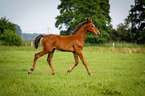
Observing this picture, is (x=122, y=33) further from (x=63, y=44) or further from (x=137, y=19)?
(x=63, y=44)

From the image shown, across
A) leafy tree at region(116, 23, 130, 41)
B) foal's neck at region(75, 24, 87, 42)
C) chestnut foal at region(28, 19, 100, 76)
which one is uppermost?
leafy tree at region(116, 23, 130, 41)

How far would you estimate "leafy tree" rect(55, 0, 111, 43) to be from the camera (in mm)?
40766

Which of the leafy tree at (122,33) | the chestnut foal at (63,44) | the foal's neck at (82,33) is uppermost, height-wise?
the leafy tree at (122,33)

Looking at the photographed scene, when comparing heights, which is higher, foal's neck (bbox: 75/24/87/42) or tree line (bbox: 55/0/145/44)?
tree line (bbox: 55/0/145/44)

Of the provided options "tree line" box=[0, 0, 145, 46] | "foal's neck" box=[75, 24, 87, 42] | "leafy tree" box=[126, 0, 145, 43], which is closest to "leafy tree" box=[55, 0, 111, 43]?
"tree line" box=[0, 0, 145, 46]

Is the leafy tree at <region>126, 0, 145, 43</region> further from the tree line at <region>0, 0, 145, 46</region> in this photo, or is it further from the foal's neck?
the foal's neck

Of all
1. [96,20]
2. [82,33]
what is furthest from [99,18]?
[82,33]

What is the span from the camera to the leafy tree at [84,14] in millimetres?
40766

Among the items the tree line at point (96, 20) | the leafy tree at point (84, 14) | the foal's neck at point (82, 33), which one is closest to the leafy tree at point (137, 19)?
the tree line at point (96, 20)

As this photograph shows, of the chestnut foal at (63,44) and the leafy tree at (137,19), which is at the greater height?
the leafy tree at (137,19)

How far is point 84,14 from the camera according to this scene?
4109 centimetres

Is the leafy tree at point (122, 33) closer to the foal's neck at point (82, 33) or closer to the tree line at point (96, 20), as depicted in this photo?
the tree line at point (96, 20)

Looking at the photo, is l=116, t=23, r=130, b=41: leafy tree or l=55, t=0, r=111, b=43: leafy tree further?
l=116, t=23, r=130, b=41: leafy tree

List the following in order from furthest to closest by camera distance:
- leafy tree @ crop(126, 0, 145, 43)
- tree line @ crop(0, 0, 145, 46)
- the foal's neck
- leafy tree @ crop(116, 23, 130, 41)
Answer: leafy tree @ crop(116, 23, 130, 41) → leafy tree @ crop(126, 0, 145, 43) → tree line @ crop(0, 0, 145, 46) → the foal's neck
